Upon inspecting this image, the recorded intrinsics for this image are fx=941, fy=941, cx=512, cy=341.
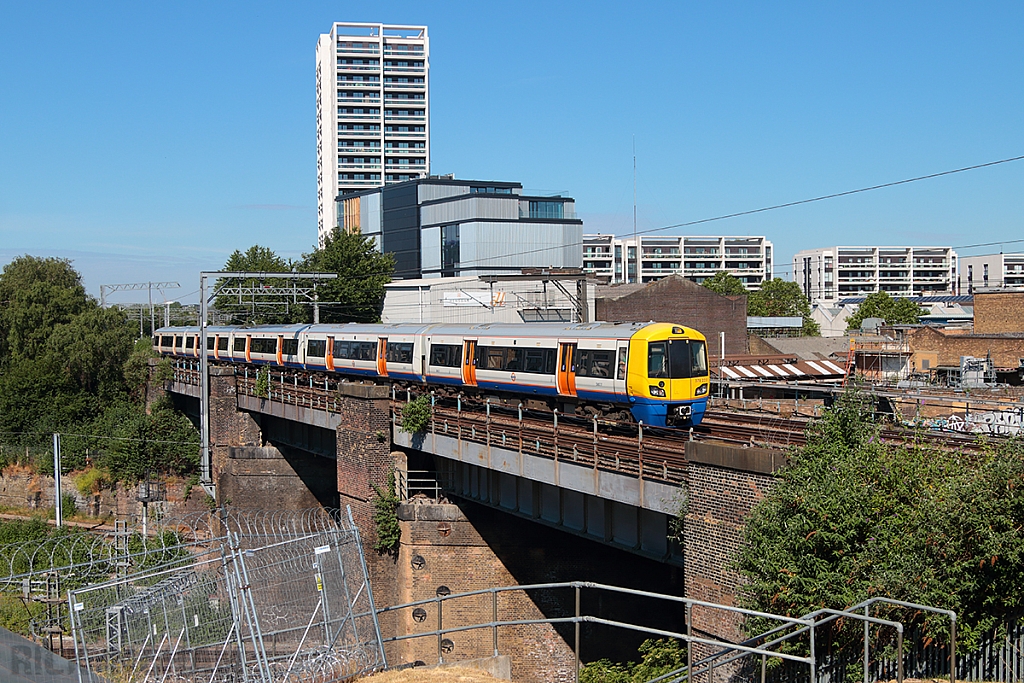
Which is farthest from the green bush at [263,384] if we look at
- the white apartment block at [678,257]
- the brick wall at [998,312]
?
the white apartment block at [678,257]

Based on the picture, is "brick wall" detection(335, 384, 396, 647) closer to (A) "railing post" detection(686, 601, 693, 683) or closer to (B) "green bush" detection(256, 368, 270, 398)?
(B) "green bush" detection(256, 368, 270, 398)

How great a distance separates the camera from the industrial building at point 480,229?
8012cm

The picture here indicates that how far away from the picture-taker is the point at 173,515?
151 feet

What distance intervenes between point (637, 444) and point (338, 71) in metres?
129

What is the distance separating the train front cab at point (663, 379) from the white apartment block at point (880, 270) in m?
164

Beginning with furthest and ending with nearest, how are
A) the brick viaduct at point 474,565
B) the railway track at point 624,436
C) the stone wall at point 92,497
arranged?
the stone wall at point 92,497 < the brick viaduct at point 474,565 < the railway track at point 624,436

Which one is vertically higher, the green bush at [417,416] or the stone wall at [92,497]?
the green bush at [417,416]

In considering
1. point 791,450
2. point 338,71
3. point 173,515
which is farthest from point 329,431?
point 338,71

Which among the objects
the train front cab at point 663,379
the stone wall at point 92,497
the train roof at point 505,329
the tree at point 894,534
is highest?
the train roof at point 505,329

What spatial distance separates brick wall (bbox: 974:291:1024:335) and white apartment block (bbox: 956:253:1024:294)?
435 ft

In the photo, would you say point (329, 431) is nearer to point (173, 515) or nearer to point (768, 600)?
point (173, 515)

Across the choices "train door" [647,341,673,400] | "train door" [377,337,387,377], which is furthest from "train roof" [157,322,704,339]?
"train door" [647,341,673,400]

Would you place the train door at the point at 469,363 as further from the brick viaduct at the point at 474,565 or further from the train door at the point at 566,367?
the train door at the point at 566,367

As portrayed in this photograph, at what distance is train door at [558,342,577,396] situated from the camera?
79.6ft
